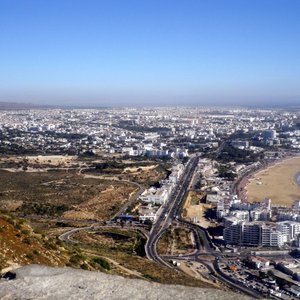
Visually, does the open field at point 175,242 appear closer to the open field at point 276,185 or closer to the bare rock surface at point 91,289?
the open field at point 276,185

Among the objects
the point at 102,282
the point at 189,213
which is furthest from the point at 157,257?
the point at 102,282

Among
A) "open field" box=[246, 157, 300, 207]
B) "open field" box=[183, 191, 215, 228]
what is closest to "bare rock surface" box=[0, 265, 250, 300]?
"open field" box=[183, 191, 215, 228]

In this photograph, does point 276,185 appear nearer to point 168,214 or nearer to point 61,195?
point 168,214

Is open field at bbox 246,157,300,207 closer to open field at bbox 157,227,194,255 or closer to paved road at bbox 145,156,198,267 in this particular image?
paved road at bbox 145,156,198,267

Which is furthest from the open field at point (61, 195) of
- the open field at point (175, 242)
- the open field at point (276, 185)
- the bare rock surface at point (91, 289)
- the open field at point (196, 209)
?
the bare rock surface at point (91, 289)

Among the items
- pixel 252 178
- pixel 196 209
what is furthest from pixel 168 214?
pixel 252 178
